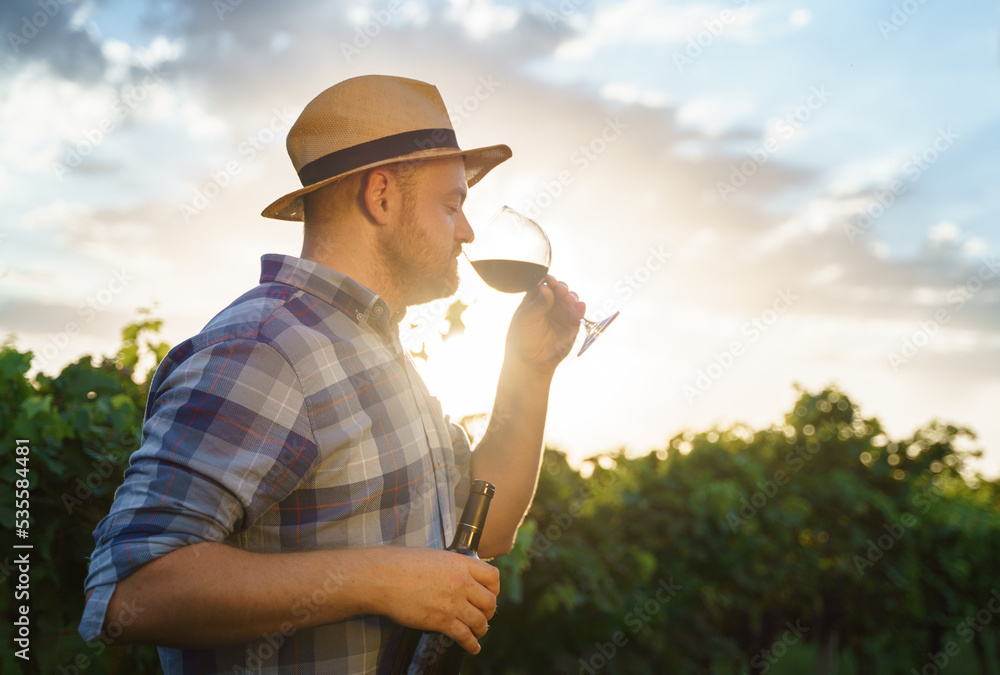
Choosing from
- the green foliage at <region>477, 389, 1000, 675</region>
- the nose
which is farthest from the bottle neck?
the green foliage at <region>477, 389, 1000, 675</region>

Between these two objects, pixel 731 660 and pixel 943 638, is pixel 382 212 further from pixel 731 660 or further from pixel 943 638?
pixel 943 638

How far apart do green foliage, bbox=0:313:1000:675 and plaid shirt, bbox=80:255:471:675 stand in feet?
4.44

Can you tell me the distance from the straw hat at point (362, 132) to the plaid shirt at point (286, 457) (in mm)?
286

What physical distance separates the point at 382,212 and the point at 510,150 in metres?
0.67

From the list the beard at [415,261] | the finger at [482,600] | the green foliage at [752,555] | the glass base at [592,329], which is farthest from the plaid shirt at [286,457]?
the green foliage at [752,555]

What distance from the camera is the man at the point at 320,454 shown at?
4.13 ft

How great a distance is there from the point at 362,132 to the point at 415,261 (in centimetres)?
37

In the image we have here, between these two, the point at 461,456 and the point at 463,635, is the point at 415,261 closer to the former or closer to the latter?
the point at 461,456

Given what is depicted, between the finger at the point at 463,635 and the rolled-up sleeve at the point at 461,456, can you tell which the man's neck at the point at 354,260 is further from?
the finger at the point at 463,635

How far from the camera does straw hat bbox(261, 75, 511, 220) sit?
186 centimetres

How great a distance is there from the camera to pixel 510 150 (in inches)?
93.0

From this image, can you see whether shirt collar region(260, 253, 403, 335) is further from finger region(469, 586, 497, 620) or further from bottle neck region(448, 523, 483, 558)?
finger region(469, 586, 497, 620)

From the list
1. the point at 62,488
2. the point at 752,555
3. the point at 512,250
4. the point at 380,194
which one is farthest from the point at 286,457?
the point at 752,555

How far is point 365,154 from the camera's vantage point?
6.07 ft
